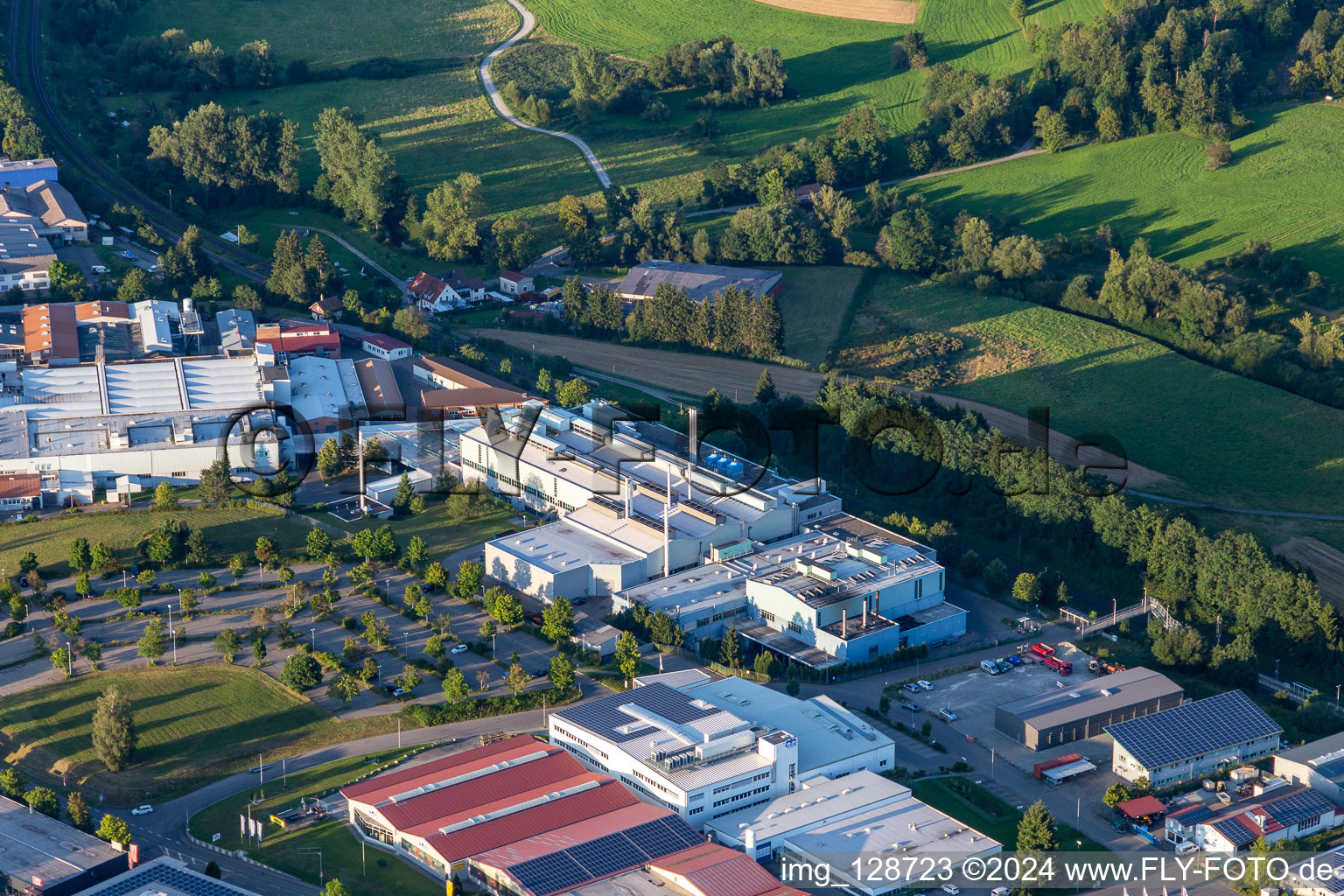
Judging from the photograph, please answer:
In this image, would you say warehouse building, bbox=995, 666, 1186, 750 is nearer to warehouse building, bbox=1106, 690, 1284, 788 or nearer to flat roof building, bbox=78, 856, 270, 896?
warehouse building, bbox=1106, 690, 1284, 788

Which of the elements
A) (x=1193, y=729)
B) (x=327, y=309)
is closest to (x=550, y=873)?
(x=1193, y=729)

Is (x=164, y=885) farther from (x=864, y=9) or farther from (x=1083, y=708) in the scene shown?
(x=864, y=9)

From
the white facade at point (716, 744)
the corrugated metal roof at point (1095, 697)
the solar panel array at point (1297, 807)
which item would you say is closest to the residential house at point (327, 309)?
the white facade at point (716, 744)

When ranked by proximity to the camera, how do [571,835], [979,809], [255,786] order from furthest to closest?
[255,786], [979,809], [571,835]

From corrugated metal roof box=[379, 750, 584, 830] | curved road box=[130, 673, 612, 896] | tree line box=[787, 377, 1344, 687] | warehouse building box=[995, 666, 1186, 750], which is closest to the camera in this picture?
curved road box=[130, 673, 612, 896]

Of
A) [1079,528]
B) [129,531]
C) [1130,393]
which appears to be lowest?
[1079,528]

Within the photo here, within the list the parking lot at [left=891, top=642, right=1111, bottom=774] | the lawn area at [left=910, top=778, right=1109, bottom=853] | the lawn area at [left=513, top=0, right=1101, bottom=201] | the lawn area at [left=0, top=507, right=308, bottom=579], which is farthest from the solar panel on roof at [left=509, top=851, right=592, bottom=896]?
the lawn area at [left=513, top=0, right=1101, bottom=201]

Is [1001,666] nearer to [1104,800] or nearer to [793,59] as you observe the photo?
[1104,800]
